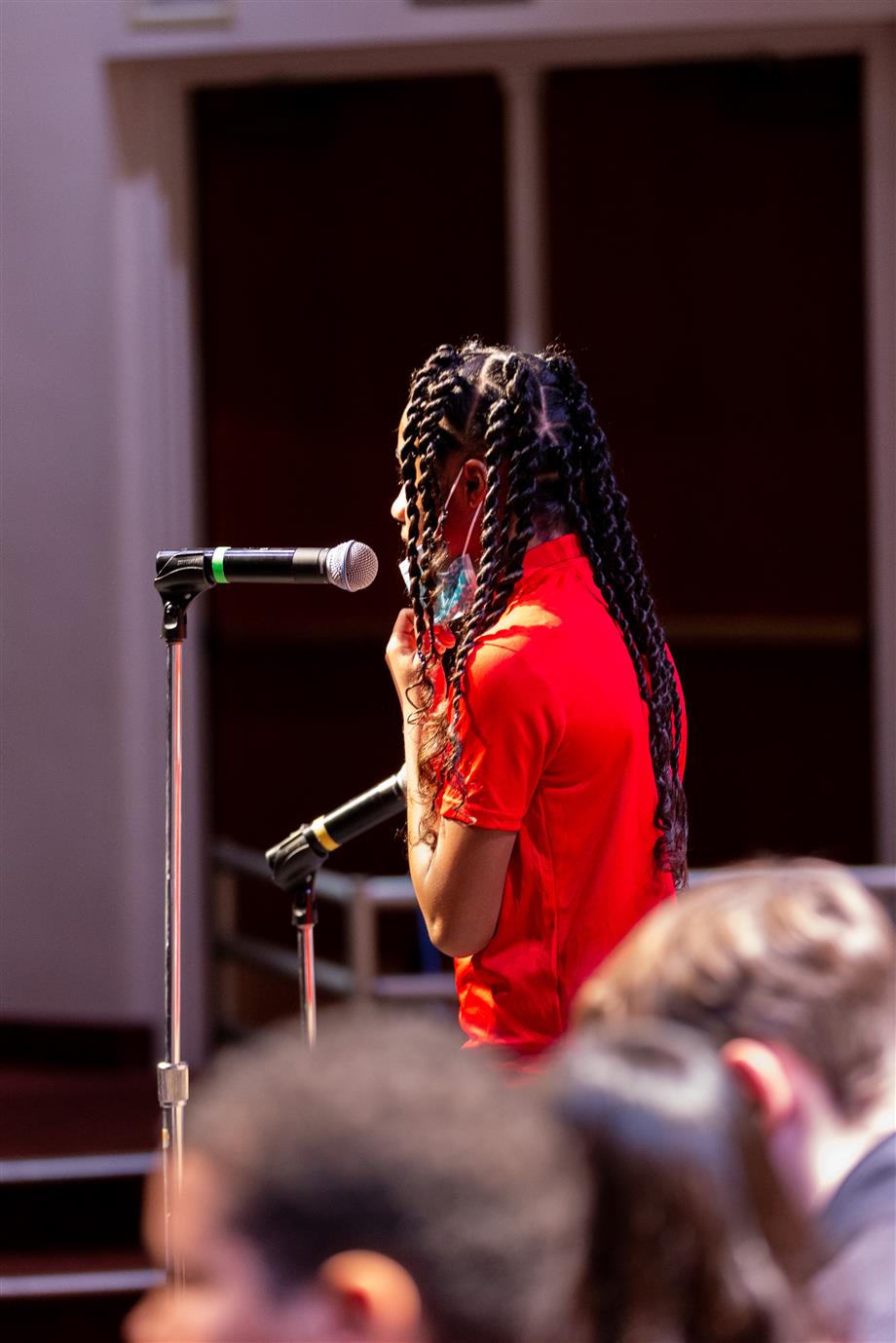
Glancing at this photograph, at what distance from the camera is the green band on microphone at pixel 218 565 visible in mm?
1888

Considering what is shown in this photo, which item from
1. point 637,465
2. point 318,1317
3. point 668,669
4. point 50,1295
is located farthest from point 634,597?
point 637,465

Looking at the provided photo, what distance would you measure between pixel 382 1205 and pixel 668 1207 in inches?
4.4

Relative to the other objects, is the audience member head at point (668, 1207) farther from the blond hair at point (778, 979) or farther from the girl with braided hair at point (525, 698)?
the girl with braided hair at point (525, 698)

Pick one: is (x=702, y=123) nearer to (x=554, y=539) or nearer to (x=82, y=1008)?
(x=82, y=1008)

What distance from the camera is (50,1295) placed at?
10.7 feet

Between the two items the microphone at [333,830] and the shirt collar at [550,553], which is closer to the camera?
the shirt collar at [550,553]

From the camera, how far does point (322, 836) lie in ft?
6.34

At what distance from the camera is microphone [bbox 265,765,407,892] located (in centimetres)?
183

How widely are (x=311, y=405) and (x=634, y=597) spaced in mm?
2874

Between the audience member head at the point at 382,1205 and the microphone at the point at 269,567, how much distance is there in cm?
109

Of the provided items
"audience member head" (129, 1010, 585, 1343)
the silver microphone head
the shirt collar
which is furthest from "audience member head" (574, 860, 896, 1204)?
the silver microphone head

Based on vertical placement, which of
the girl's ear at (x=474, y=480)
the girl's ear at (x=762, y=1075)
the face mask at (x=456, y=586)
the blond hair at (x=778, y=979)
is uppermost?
the girl's ear at (x=474, y=480)

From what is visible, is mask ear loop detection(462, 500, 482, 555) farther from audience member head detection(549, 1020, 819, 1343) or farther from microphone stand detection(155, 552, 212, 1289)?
audience member head detection(549, 1020, 819, 1343)

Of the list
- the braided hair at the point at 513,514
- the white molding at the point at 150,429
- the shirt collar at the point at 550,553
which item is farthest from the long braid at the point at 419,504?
the white molding at the point at 150,429
